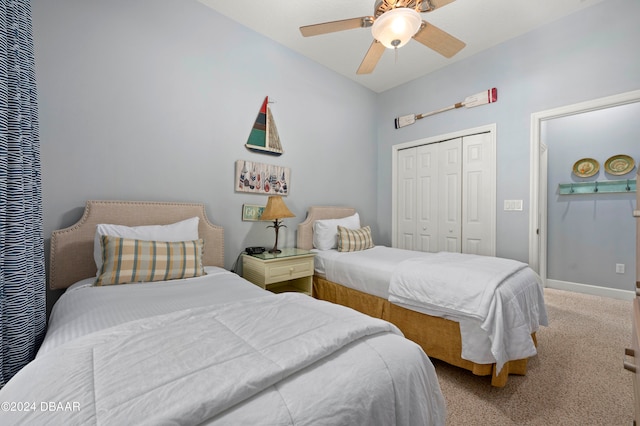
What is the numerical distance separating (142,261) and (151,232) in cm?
33

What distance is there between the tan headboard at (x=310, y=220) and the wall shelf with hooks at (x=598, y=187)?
10.6 ft

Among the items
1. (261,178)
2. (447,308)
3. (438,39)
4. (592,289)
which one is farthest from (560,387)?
(261,178)

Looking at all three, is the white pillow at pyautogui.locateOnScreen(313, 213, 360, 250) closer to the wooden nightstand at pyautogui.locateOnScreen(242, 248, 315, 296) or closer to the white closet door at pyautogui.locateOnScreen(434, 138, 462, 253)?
the wooden nightstand at pyautogui.locateOnScreen(242, 248, 315, 296)

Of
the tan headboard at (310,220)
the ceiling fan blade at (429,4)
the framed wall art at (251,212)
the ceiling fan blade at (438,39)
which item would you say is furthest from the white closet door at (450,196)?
the framed wall art at (251,212)

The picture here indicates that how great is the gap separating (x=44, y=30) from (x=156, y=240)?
1529 mm

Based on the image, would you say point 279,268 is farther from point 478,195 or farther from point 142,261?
point 478,195

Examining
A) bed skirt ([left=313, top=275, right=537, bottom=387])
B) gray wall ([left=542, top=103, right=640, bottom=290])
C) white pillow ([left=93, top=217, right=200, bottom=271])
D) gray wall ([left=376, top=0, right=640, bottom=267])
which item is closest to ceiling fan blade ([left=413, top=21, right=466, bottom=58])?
gray wall ([left=376, top=0, right=640, bottom=267])

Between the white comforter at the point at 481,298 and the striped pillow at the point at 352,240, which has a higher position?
the striped pillow at the point at 352,240

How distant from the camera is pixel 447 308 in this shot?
1.74 meters

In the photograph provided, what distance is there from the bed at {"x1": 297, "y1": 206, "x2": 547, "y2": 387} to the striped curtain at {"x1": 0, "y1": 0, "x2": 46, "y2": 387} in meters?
1.98

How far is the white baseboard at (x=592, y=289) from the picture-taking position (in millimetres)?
3152

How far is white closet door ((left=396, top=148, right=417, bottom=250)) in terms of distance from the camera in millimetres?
3699

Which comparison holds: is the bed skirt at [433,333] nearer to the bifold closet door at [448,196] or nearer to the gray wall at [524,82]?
the bifold closet door at [448,196]

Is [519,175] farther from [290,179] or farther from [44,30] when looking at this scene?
[44,30]
